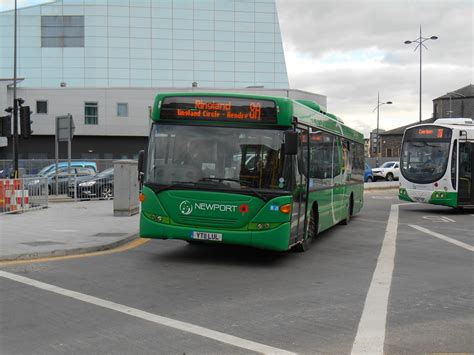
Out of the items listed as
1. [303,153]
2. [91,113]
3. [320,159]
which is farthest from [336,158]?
[91,113]

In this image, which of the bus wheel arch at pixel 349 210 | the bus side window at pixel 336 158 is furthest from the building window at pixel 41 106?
the bus side window at pixel 336 158

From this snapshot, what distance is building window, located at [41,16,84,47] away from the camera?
72.5 meters

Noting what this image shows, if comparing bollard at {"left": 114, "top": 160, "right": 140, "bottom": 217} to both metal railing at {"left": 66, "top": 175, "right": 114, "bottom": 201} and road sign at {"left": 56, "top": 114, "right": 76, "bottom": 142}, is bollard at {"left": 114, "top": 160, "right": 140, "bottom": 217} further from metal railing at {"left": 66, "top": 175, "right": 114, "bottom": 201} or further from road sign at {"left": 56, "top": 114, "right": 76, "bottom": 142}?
metal railing at {"left": 66, "top": 175, "right": 114, "bottom": 201}

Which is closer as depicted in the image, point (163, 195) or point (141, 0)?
point (163, 195)

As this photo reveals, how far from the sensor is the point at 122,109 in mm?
59969

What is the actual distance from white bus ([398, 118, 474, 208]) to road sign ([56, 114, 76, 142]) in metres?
13.1

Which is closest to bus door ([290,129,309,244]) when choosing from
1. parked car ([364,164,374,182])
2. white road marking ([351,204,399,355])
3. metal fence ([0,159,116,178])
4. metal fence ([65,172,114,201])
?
white road marking ([351,204,399,355])

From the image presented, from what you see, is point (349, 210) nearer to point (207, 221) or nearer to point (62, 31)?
point (207, 221)

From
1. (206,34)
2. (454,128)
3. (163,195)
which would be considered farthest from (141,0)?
(163,195)

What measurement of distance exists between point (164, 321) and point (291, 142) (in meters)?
4.03

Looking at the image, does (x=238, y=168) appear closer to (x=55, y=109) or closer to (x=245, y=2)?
(x=55, y=109)

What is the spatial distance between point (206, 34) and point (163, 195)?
6920cm

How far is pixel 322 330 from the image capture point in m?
5.82

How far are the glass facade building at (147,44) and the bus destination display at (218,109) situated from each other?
64444 mm
